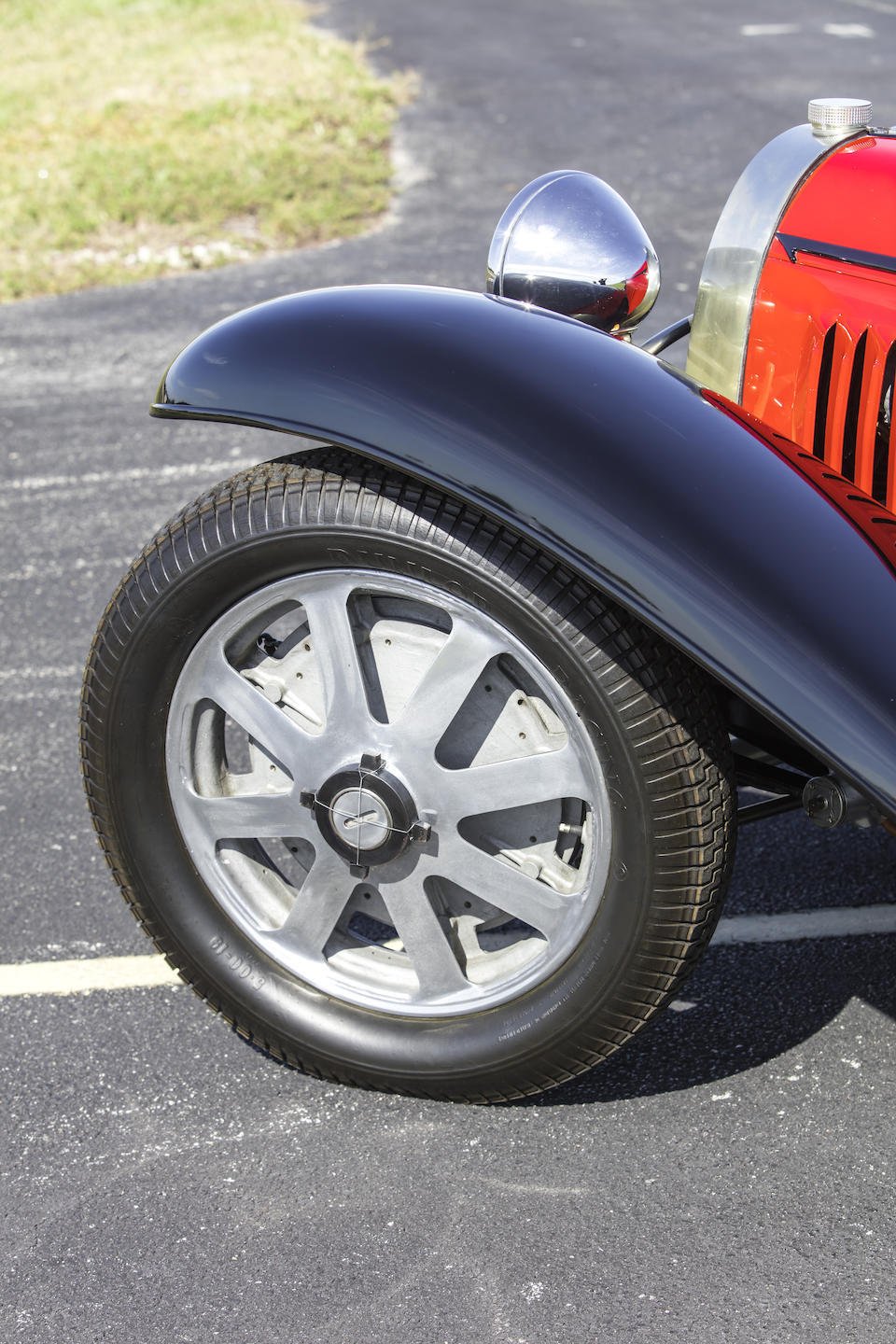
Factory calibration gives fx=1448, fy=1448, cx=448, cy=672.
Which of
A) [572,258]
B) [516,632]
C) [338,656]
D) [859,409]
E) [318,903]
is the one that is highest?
[572,258]

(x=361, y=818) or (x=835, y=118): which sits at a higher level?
(x=835, y=118)

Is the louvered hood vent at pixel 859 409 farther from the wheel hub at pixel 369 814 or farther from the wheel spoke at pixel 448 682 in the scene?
the wheel hub at pixel 369 814

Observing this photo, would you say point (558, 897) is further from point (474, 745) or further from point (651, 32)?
point (651, 32)

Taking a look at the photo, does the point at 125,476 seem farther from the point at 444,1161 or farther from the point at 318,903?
the point at 444,1161

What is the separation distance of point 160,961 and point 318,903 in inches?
22.8

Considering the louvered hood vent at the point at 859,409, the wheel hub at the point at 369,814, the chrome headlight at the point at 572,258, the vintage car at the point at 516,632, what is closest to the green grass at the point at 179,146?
the chrome headlight at the point at 572,258

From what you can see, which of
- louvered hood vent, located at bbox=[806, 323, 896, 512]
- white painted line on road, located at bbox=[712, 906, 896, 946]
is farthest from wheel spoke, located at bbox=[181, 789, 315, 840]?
louvered hood vent, located at bbox=[806, 323, 896, 512]

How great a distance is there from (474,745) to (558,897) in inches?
10.1

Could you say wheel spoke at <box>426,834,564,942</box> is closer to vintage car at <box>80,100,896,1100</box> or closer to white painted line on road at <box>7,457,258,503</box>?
vintage car at <box>80,100,896,1100</box>

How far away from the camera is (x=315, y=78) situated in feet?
36.5

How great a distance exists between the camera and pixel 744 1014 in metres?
2.48

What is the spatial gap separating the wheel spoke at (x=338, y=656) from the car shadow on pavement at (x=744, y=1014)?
69 centimetres

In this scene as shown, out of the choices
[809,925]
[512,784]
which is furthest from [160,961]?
[809,925]

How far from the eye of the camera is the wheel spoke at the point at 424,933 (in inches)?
86.6
